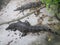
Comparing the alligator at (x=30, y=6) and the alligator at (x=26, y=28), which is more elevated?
the alligator at (x=30, y=6)

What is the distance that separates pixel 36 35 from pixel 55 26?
31.7 inches

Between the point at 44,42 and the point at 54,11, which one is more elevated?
the point at 54,11

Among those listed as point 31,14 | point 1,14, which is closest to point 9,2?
point 1,14

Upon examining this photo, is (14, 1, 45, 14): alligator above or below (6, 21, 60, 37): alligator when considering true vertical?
above

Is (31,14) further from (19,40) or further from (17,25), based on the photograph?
(19,40)

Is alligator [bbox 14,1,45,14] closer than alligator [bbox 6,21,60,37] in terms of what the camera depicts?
No

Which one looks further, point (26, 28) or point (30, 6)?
point (30, 6)

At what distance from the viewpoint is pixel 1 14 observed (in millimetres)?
9125

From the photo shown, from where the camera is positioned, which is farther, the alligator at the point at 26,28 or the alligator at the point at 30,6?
the alligator at the point at 30,6

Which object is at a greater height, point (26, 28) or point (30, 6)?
point (30, 6)

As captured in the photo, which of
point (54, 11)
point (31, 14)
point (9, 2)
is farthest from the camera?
point (9, 2)

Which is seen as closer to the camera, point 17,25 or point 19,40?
point 19,40

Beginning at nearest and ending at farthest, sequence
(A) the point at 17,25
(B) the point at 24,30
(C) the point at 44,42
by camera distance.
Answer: (C) the point at 44,42
(B) the point at 24,30
(A) the point at 17,25

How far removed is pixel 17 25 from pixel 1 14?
1917 millimetres
